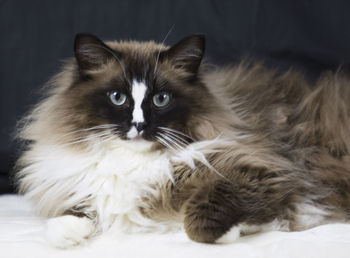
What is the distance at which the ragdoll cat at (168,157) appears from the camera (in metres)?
1.89

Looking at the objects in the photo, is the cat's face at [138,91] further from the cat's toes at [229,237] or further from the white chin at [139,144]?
the cat's toes at [229,237]

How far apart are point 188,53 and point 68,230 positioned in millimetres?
866

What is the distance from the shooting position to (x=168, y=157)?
2039 millimetres

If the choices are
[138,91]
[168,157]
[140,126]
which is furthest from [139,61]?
[168,157]

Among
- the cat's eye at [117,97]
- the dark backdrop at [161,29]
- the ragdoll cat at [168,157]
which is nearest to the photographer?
the ragdoll cat at [168,157]

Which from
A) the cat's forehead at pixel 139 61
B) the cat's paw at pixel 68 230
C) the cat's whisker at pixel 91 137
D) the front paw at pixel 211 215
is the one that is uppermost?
the cat's forehead at pixel 139 61

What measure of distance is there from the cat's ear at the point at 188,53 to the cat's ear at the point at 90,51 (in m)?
0.24

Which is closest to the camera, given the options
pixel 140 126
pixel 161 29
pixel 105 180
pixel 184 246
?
pixel 184 246

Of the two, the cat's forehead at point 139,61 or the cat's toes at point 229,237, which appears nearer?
the cat's toes at point 229,237

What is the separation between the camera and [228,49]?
9.59 feet

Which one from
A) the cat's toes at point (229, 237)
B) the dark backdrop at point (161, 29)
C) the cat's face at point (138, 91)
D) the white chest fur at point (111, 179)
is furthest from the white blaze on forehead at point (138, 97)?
the dark backdrop at point (161, 29)

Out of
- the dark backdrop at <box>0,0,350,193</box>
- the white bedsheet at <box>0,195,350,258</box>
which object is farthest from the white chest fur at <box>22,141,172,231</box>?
the dark backdrop at <box>0,0,350,193</box>

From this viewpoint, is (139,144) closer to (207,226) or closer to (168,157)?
(168,157)

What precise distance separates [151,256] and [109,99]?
2.13 ft
